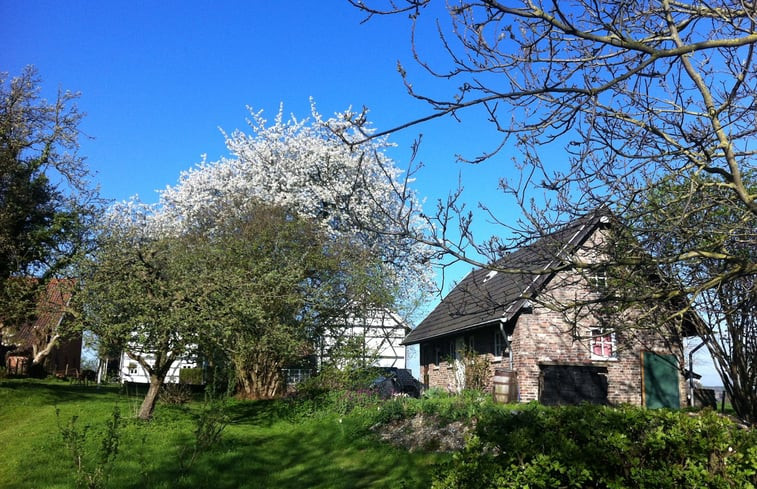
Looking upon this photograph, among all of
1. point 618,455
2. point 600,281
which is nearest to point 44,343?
point 600,281

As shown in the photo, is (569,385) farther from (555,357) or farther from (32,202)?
(32,202)

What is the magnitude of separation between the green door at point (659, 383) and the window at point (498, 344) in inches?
171

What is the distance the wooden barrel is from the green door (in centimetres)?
458

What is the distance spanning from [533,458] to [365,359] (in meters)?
12.7

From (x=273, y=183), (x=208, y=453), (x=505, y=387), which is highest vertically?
(x=273, y=183)

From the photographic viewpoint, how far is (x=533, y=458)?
483 cm

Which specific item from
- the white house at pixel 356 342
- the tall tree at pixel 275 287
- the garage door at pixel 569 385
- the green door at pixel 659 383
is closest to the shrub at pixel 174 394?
the white house at pixel 356 342

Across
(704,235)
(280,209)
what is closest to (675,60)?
(704,235)

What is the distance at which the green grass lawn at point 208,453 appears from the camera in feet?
28.7

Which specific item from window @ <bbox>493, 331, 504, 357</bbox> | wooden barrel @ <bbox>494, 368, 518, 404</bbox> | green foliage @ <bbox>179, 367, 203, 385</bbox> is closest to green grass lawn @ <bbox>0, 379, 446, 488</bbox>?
wooden barrel @ <bbox>494, 368, 518, 404</bbox>

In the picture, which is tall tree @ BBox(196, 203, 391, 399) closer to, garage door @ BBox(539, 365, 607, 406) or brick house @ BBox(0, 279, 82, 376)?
brick house @ BBox(0, 279, 82, 376)

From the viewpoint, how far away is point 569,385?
57.9ft

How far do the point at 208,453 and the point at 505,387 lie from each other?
9.26 m

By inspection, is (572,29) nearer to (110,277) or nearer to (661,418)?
(661,418)
